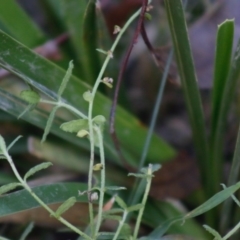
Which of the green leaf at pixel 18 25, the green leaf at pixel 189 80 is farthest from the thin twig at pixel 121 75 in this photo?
the green leaf at pixel 18 25

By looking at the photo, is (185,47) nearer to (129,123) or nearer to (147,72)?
(129,123)

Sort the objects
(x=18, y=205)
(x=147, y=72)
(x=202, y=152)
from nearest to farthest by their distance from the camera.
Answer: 1. (x=18, y=205)
2. (x=202, y=152)
3. (x=147, y=72)

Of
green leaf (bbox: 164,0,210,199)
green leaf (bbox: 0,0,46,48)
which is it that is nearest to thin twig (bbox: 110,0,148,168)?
green leaf (bbox: 164,0,210,199)

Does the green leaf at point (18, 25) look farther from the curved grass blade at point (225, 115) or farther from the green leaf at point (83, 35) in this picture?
the curved grass blade at point (225, 115)

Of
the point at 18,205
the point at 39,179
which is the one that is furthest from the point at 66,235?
the point at 18,205

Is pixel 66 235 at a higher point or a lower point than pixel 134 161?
lower

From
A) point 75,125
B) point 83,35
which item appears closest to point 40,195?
point 75,125
